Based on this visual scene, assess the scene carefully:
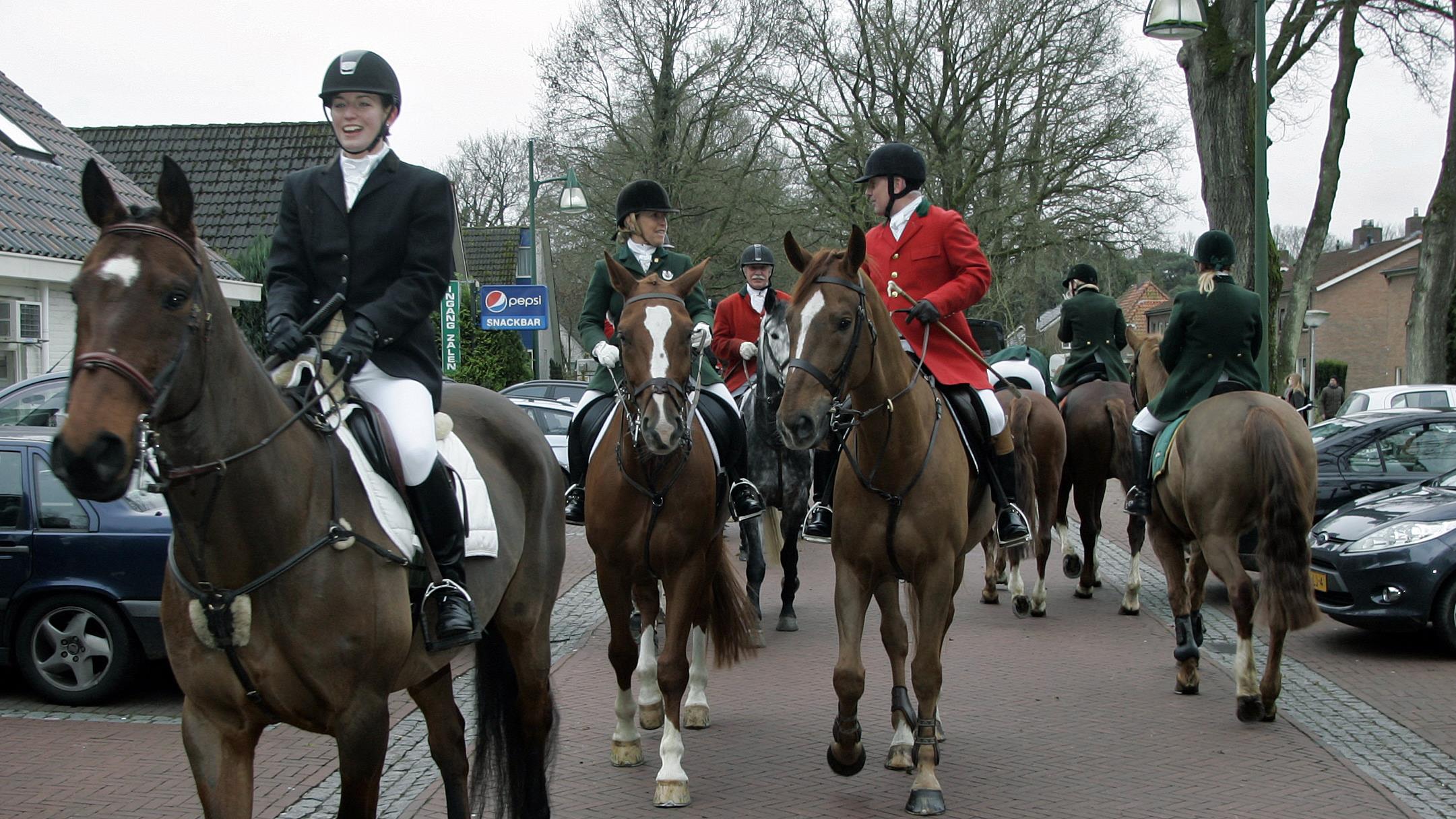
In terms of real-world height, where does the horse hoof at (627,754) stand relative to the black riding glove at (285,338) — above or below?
below

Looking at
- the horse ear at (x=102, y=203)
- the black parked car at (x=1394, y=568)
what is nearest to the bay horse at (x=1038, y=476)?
the black parked car at (x=1394, y=568)

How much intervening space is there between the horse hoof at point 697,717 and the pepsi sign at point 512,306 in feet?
51.7

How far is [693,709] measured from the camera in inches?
291

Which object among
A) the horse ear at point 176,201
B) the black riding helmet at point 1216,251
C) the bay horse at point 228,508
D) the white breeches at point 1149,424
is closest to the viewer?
the bay horse at point 228,508

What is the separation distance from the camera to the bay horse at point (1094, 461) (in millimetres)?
11281

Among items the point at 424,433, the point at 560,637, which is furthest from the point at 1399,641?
the point at 424,433

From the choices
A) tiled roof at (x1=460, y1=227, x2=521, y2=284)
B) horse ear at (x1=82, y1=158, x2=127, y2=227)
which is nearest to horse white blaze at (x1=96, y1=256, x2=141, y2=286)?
horse ear at (x1=82, y1=158, x2=127, y2=227)

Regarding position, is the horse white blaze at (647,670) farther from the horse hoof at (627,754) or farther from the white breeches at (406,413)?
the white breeches at (406,413)

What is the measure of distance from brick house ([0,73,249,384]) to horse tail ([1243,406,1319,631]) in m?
11.2

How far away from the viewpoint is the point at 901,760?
640 centimetres

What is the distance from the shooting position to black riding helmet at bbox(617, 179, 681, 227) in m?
7.22

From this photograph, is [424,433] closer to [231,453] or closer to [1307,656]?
[231,453]

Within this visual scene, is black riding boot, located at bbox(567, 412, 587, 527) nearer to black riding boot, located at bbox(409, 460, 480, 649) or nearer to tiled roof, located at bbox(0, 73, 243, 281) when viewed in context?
black riding boot, located at bbox(409, 460, 480, 649)

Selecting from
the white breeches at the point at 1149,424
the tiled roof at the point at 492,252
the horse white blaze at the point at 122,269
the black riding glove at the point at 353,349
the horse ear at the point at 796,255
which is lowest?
the white breeches at the point at 1149,424
